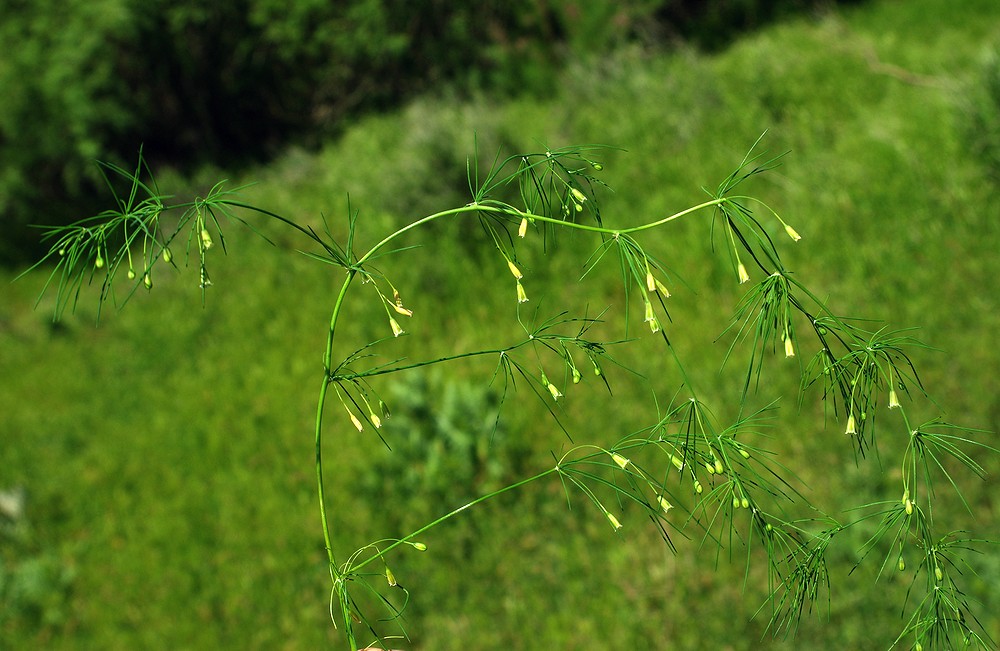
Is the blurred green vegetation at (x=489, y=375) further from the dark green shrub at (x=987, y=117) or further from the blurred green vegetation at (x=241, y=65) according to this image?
the blurred green vegetation at (x=241, y=65)

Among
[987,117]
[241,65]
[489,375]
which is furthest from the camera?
[241,65]

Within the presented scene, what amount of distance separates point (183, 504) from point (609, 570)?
269 cm

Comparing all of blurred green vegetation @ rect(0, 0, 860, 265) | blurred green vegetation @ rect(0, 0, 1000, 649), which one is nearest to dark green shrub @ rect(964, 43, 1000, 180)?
blurred green vegetation @ rect(0, 0, 1000, 649)

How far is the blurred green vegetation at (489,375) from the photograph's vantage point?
→ 4551 millimetres

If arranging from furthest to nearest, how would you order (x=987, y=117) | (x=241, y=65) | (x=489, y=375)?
(x=241, y=65)
(x=489, y=375)
(x=987, y=117)

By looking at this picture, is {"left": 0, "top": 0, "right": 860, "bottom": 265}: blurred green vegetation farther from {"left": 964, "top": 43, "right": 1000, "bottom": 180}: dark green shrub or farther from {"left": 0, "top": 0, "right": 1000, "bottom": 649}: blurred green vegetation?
{"left": 964, "top": 43, "right": 1000, "bottom": 180}: dark green shrub

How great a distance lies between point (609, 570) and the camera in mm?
4559

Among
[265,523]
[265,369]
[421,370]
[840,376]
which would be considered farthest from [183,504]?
[840,376]

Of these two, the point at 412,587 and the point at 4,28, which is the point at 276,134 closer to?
the point at 4,28

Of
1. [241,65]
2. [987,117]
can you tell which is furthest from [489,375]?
[241,65]

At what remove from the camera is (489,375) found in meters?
5.83

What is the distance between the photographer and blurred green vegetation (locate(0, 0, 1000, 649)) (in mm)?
4551

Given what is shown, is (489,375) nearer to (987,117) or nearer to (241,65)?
(987,117)

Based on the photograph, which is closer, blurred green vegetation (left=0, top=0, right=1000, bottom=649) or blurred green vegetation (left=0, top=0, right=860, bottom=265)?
blurred green vegetation (left=0, top=0, right=1000, bottom=649)
